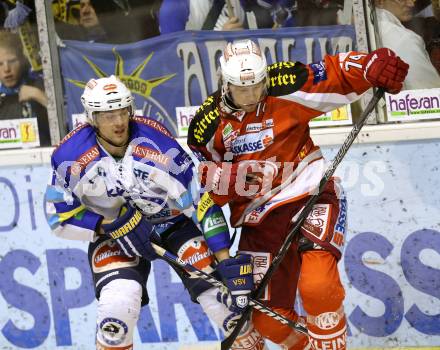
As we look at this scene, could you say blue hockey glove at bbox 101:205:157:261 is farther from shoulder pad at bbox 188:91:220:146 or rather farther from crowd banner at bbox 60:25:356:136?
crowd banner at bbox 60:25:356:136

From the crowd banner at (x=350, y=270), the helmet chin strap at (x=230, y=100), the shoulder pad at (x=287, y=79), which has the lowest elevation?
the crowd banner at (x=350, y=270)

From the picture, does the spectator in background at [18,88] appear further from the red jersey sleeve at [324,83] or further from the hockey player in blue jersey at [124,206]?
the red jersey sleeve at [324,83]

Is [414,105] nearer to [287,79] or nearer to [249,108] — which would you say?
[287,79]

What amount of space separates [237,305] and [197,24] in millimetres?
1817

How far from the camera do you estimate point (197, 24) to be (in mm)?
5570

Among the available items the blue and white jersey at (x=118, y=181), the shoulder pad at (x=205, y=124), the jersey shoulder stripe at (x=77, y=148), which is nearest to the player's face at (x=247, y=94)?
the shoulder pad at (x=205, y=124)

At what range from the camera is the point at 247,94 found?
4176 mm

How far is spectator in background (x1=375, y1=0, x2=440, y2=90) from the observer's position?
5.28m

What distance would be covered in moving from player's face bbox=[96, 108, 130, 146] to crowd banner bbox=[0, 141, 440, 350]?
1431 mm

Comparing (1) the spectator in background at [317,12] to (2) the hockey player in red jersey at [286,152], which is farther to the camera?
(1) the spectator in background at [317,12]

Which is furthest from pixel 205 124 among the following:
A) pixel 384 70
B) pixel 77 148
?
pixel 384 70

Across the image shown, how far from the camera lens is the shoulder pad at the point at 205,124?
4.30 m

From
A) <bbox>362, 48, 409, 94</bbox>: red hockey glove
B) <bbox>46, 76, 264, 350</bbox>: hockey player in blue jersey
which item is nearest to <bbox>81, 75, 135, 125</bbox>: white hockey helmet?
<bbox>46, 76, 264, 350</bbox>: hockey player in blue jersey

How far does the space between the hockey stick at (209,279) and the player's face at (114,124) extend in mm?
485
